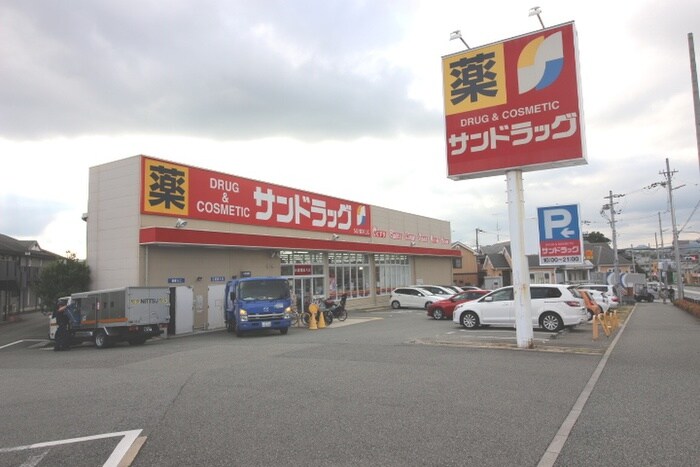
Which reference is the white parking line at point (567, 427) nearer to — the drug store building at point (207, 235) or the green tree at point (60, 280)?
the drug store building at point (207, 235)

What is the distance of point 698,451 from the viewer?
15.6 ft

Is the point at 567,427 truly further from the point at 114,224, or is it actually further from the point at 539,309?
the point at 114,224

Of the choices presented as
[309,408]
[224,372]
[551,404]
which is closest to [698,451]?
[551,404]

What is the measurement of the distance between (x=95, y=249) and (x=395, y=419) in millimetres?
18903

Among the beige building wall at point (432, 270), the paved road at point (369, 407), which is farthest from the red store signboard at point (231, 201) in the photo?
the beige building wall at point (432, 270)

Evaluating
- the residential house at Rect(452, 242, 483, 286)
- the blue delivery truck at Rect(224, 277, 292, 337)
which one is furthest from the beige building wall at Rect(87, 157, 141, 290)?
the residential house at Rect(452, 242, 483, 286)

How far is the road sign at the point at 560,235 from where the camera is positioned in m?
15.1

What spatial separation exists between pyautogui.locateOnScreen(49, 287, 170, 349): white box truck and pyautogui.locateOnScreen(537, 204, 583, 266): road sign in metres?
12.6

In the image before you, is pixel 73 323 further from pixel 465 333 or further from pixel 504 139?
pixel 504 139

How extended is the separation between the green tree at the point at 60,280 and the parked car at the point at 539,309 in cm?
1512

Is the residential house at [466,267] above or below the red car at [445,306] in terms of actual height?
above

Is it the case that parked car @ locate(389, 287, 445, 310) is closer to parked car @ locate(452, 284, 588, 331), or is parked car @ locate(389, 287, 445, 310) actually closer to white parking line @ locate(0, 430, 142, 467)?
parked car @ locate(452, 284, 588, 331)

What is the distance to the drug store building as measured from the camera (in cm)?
1981

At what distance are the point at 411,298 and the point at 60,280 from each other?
19211mm
